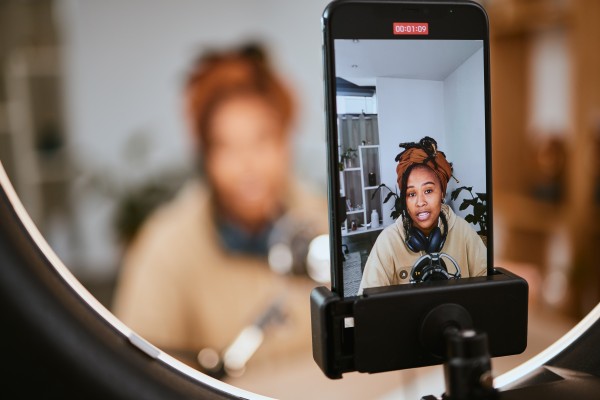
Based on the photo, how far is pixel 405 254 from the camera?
27 cm

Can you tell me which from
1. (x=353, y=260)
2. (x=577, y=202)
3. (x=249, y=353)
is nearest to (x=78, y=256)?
(x=249, y=353)

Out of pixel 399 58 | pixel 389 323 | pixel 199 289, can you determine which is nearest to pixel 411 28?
pixel 399 58

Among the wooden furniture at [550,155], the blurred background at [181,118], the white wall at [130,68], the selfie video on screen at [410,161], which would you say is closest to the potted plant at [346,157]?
the selfie video on screen at [410,161]

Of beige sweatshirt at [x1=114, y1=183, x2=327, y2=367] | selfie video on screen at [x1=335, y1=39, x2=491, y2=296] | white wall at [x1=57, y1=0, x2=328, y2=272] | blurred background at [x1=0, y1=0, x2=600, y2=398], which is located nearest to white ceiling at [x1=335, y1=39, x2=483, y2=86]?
selfie video on screen at [x1=335, y1=39, x2=491, y2=296]

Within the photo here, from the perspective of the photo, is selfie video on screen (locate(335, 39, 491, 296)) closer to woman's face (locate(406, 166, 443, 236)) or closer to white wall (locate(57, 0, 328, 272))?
woman's face (locate(406, 166, 443, 236))

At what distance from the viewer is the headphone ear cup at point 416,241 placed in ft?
0.90

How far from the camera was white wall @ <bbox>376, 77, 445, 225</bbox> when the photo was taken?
26 cm

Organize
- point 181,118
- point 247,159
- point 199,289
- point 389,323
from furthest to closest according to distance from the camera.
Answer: point 181,118 → point 247,159 → point 199,289 → point 389,323

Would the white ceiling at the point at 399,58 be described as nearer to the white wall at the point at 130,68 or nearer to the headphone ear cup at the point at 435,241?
the headphone ear cup at the point at 435,241

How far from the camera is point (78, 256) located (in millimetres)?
3162

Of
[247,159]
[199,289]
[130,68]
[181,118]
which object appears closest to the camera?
[199,289]

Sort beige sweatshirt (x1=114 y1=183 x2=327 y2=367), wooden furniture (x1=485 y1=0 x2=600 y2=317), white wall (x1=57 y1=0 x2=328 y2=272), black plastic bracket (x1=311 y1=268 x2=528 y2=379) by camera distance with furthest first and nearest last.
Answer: white wall (x1=57 y1=0 x2=328 y2=272) → wooden furniture (x1=485 y1=0 x2=600 y2=317) → beige sweatshirt (x1=114 y1=183 x2=327 y2=367) → black plastic bracket (x1=311 y1=268 x2=528 y2=379)

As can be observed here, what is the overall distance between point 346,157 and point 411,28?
7cm

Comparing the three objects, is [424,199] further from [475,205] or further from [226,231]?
[226,231]
